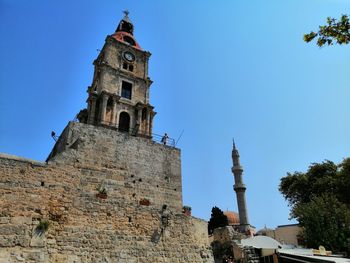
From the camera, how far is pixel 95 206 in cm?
1075

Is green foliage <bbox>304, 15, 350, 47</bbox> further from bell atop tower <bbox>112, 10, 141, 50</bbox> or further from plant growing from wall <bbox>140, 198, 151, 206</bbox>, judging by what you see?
bell atop tower <bbox>112, 10, 141, 50</bbox>

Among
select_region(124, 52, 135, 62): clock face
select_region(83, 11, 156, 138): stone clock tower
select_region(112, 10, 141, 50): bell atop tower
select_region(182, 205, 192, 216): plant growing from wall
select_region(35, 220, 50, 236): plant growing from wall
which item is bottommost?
select_region(35, 220, 50, 236): plant growing from wall

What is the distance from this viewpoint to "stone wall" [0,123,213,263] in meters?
9.22

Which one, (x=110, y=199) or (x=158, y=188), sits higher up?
(x=158, y=188)

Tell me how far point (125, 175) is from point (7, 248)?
5.57 m

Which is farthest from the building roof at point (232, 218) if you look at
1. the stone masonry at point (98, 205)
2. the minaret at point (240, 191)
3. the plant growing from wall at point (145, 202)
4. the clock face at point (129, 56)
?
the plant growing from wall at point (145, 202)

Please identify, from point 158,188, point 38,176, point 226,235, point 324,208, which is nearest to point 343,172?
point 324,208

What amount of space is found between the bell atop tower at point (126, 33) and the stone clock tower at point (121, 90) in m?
0.27

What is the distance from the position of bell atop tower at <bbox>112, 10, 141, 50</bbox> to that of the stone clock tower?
0.90ft

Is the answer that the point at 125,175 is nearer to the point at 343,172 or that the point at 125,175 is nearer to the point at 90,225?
the point at 90,225

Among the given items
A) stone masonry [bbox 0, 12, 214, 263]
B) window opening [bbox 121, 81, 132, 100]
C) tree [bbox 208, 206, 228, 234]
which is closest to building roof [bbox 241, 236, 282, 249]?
stone masonry [bbox 0, 12, 214, 263]

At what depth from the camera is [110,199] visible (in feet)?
36.9

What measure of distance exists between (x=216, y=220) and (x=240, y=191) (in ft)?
18.3

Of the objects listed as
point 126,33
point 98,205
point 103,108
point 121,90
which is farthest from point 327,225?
point 126,33
